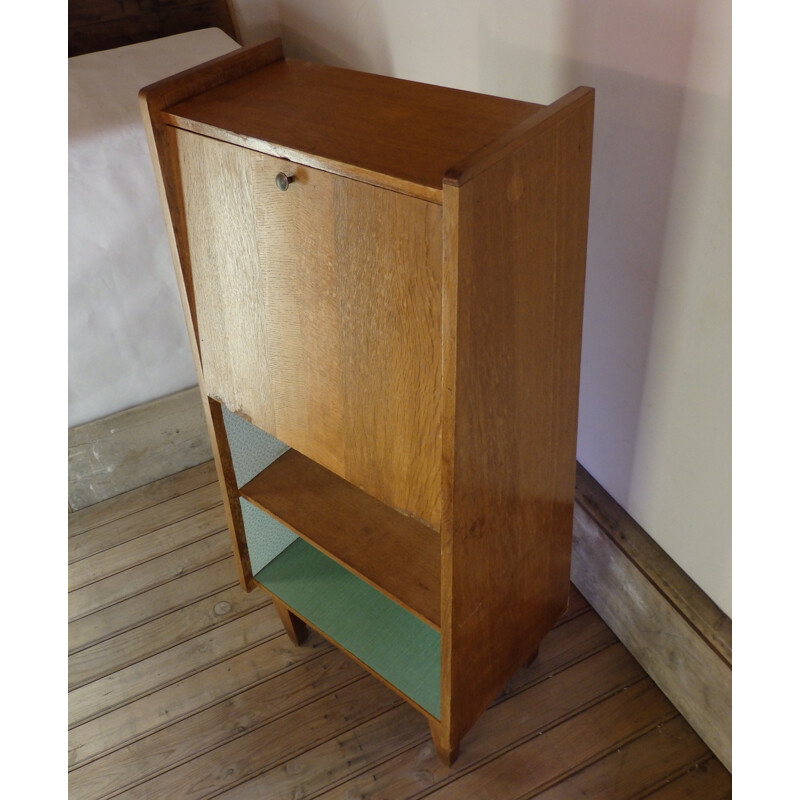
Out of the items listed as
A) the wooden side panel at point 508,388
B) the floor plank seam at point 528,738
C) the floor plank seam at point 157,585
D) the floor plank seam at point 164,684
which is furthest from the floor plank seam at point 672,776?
the floor plank seam at point 157,585

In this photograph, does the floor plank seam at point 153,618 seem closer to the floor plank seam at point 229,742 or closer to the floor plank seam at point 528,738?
the floor plank seam at point 229,742

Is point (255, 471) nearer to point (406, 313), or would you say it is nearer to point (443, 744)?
point (443, 744)

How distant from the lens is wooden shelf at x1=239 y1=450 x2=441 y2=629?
139 cm

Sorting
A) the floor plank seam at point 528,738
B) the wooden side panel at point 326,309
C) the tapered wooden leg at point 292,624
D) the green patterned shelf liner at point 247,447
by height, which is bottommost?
the floor plank seam at point 528,738

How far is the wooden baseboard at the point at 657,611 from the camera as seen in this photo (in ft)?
4.74

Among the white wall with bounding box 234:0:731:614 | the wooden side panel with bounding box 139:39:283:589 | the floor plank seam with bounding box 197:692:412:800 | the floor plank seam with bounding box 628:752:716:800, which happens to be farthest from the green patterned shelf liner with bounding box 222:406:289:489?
the floor plank seam with bounding box 628:752:716:800

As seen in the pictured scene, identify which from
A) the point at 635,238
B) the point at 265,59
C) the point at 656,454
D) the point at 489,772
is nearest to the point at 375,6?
the point at 265,59

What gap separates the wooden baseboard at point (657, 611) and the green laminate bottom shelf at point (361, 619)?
376 mm

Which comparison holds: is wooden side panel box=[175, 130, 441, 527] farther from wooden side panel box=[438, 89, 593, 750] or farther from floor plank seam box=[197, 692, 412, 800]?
floor plank seam box=[197, 692, 412, 800]

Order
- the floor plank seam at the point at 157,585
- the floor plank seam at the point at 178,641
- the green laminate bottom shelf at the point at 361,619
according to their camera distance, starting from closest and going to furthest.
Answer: the green laminate bottom shelf at the point at 361,619 → the floor plank seam at the point at 178,641 → the floor plank seam at the point at 157,585

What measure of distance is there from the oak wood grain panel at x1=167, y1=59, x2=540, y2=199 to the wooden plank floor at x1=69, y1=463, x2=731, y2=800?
1094mm

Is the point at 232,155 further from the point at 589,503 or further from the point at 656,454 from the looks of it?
the point at 589,503

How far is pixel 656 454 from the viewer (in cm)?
146
